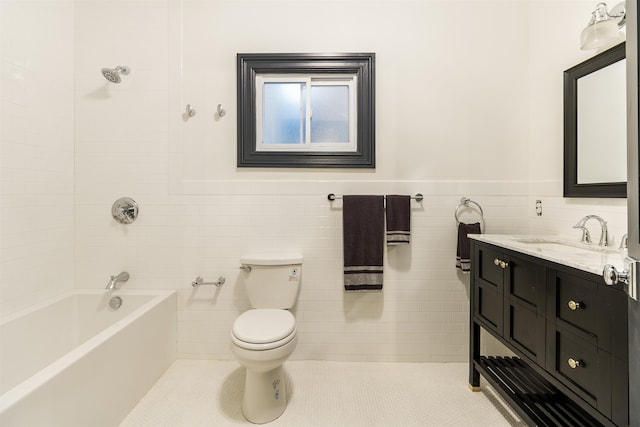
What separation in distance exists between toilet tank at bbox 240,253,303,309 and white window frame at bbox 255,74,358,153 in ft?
2.45

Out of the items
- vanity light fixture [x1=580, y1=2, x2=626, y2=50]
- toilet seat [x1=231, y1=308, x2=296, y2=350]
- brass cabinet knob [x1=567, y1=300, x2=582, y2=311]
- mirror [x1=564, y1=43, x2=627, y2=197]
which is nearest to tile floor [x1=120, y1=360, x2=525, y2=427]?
toilet seat [x1=231, y1=308, x2=296, y2=350]

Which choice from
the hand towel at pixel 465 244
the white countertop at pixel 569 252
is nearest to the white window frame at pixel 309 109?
the hand towel at pixel 465 244

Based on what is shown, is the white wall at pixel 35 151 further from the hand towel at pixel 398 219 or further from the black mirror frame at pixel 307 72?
the hand towel at pixel 398 219

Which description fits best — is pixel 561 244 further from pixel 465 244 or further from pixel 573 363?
pixel 573 363

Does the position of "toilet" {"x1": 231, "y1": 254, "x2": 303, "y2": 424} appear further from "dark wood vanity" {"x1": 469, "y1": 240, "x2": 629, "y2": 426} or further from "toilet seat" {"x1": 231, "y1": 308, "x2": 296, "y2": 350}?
"dark wood vanity" {"x1": 469, "y1": 240, "x2": 629, "y2": 426}

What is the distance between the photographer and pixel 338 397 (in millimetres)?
1683

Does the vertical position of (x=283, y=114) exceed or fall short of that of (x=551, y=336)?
it exceeds it

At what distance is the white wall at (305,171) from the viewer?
2.02m

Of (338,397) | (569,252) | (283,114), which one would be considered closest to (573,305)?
(569,252)

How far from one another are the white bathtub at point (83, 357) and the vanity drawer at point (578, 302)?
1928 millimetres

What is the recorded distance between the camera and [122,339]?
59.7 inches

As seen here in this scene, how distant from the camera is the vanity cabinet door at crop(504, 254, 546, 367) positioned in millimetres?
1276

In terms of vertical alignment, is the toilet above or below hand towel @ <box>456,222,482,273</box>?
below

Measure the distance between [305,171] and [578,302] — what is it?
153 centimetres
